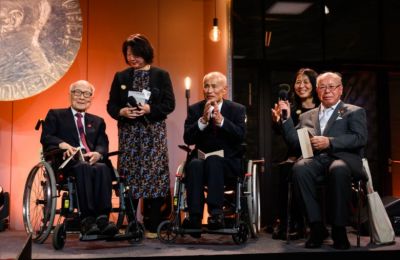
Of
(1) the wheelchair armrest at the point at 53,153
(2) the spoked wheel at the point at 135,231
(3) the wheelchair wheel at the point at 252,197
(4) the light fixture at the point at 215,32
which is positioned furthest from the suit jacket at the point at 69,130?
(4) the light fixture at the point at 215,32

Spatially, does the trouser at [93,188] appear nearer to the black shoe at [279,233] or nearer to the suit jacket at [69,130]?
the suit jacket at [69,130]

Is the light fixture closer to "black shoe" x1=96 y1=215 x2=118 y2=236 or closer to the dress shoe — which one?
the dress shoe

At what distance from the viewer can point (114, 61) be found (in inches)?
200

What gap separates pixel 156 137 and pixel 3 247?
48.4 inches

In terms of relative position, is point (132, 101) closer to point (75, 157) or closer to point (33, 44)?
point (75, 157)

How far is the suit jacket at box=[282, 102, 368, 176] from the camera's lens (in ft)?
11.6

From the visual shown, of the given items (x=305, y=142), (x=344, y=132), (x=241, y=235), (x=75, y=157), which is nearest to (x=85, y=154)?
(x=75, y=157)

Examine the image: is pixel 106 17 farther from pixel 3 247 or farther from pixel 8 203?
pixel 3 247

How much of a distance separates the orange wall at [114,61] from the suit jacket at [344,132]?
1450 mm

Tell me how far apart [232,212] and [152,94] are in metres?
1.00

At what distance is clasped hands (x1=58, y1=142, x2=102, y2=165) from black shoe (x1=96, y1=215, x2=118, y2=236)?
434 millimetres

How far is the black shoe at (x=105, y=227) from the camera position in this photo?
10.9 feet

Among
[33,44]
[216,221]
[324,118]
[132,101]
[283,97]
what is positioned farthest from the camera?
[33,44]

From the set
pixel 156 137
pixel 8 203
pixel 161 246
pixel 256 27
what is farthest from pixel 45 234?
pixel 256 27
